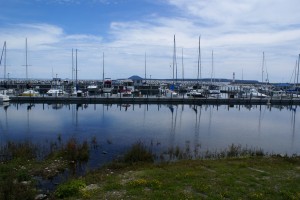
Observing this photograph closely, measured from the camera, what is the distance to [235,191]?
11.7m

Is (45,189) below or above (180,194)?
below

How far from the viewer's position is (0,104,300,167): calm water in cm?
2571

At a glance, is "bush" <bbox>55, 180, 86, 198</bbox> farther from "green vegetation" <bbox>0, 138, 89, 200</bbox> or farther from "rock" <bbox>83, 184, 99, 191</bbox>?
"rock" <bbox>83, 184, 99, 191</bbox>

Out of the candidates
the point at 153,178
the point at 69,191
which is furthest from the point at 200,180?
the point at 69,191

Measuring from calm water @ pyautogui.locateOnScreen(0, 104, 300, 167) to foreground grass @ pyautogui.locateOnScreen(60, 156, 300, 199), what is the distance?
4972mm

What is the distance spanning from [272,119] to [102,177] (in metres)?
35.6

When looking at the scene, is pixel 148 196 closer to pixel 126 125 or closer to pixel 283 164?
pixel 283 164

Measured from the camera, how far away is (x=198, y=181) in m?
12.9

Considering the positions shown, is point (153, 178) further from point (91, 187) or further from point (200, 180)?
point (91, 187)

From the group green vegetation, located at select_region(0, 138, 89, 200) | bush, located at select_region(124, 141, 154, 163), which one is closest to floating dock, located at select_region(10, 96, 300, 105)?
green vegetation, located at select_region(0, 138, 89, 200)

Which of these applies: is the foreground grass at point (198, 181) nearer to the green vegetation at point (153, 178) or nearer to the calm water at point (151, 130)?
the green vegetation at point (153, 178)

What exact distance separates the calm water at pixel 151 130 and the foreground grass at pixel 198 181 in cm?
497

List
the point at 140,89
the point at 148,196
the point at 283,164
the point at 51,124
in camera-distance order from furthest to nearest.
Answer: the point at 140,89, the point at 51,124, the point at 283,164, the point at 148,196

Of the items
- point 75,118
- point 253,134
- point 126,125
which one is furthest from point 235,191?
point 75,118
